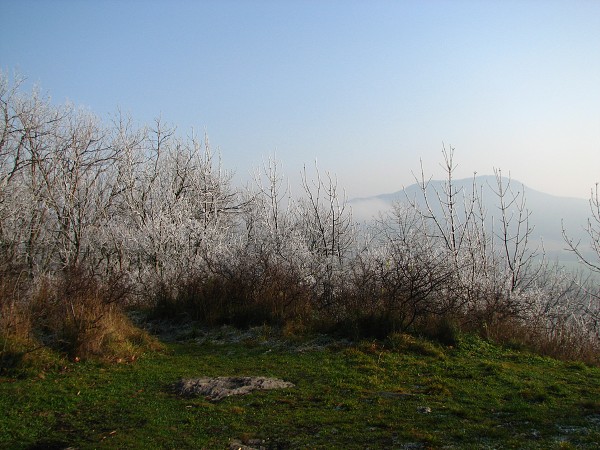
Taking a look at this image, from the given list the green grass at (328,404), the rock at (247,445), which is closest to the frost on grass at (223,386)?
the green grass at (328,404)

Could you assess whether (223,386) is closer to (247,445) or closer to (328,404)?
(328,404)

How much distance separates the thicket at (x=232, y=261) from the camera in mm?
10219

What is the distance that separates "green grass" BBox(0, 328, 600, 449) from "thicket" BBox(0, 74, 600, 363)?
4.04 feet

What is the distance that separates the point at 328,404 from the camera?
6355 mm

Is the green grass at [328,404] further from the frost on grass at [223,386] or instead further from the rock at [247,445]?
the frost on grass at [223,386]

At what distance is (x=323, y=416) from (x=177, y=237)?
1602cm

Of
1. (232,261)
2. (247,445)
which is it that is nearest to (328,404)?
(247,445)

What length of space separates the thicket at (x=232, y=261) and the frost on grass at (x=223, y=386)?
230 centimetres

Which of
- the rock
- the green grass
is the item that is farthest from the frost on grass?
the rock

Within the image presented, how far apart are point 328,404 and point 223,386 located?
165 centimetres

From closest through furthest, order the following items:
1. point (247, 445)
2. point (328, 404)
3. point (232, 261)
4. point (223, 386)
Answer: point (247, 445) < point (328, 404) < point (223, 386) < point (232, 261)

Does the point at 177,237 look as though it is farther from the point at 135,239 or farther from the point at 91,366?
the point at 91,366

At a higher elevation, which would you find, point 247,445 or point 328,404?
point 247,445

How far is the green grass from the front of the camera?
516 cm
